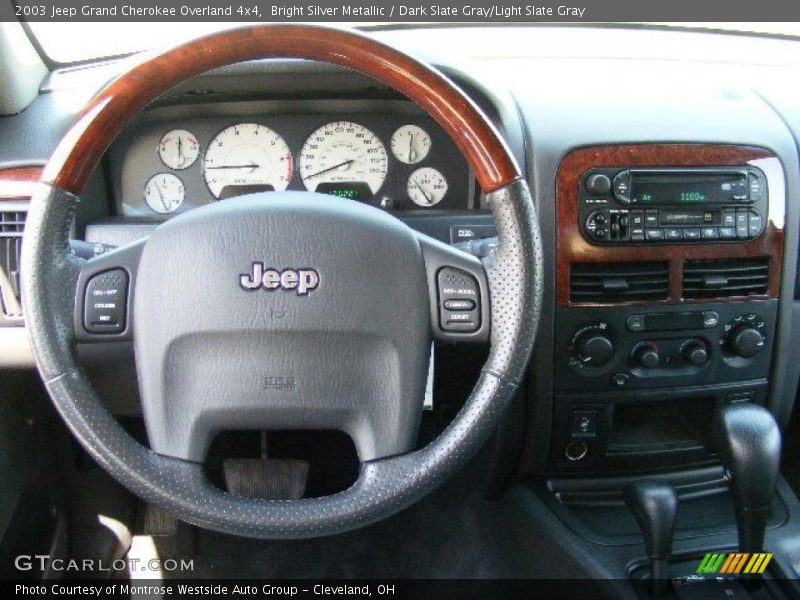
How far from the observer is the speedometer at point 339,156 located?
1.72m

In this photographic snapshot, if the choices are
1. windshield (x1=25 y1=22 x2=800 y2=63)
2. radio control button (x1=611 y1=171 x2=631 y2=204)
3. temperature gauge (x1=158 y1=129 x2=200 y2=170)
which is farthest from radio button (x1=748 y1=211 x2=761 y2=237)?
temperature gauge (x1=158 y1=129 x2=200 y2=170)

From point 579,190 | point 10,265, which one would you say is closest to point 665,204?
point 579,190

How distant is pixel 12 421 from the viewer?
1.80 metres

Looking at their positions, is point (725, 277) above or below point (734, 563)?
above

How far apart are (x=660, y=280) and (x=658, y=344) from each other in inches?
5.3

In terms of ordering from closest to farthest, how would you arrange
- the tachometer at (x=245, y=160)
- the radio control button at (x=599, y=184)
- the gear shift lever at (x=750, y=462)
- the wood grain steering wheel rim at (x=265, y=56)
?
the wood grain steering wheel rim at (x=265, y=56), the gear shift lever at (x=750, y=462), the radio control button at (x=599, y=184), the tachometer at (x=245, y=160)

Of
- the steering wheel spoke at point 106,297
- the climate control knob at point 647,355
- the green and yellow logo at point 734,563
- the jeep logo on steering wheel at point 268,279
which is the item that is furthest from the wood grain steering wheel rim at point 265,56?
the green and yellow logo at point 734,563

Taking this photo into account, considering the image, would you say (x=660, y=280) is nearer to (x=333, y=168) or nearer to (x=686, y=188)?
(x=686, y=188)

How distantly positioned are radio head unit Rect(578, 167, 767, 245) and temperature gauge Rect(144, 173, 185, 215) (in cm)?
85

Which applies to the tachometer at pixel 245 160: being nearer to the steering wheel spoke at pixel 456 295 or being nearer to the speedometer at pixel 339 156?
the speedometer at pixel 339 156

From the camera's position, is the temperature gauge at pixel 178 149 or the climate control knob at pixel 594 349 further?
the temperature gauge at pixel 178 149

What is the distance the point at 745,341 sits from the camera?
64.5 inches

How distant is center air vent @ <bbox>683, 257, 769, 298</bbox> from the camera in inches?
63.1
